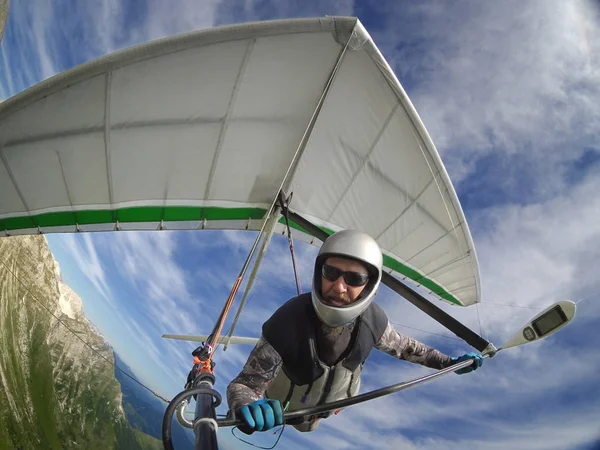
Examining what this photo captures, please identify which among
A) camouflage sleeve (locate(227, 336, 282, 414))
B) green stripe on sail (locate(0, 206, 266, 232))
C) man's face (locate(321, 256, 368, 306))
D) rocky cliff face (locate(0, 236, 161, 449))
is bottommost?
camouflage sleeve (locate(227, 336, 282, 414))

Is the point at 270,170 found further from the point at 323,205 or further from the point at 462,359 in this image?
the point at 462,359

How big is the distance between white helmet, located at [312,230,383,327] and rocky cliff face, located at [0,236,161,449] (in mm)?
86115

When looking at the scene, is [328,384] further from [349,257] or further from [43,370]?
[43,370]

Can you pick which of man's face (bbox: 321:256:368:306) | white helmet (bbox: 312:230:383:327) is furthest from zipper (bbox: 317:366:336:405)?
man's face (bbox: 321:256:368:306)

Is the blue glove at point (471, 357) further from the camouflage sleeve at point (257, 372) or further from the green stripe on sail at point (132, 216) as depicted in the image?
the green stripe on sail at point (132, 216)

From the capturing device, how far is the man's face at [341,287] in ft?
7.87

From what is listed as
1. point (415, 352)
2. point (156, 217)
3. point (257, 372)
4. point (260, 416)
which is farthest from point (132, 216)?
point (260, 416)

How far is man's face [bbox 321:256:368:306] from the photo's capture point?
240 cm

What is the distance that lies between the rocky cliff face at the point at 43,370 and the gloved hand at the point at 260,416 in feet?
283

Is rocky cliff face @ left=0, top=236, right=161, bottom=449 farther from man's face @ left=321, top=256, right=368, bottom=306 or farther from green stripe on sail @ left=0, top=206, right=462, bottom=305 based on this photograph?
man's face @ left=321, top=256, right=368, bottom=306

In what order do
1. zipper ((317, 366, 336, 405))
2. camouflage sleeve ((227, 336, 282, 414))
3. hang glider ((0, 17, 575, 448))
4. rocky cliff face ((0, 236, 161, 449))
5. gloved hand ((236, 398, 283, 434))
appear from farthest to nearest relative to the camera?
1. rocky cliff face ((0, 236, 161, 449))
2. hang glider ((0, 17, 575, 448))
3. zipper ((317, 366, 336, 405))
4. camouflage sleeve ((227, 336, 282, 414))
5. gloved hand ((236, 398, 283, 434))

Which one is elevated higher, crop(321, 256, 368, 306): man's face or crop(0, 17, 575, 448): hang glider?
crop(0, 17, 575, 448): hang glider

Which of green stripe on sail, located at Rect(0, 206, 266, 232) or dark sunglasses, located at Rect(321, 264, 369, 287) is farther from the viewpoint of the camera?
green stripe on sail, located at Rect(0, 206, 266, 232)

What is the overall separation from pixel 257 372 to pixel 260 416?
801 mm
